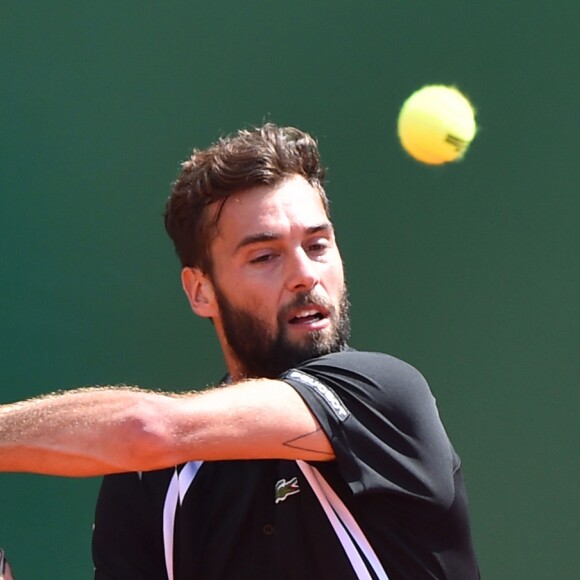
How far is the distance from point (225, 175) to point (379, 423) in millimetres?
768

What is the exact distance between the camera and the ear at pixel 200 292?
237 cm

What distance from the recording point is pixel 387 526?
181cm

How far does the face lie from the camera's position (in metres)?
2.10

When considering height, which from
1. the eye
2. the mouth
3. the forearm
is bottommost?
the forearm

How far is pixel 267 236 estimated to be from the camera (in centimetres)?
216

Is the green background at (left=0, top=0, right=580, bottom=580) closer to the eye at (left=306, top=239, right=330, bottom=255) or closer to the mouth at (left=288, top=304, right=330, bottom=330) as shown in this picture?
the eye at (left=306, top=239, right=330, bottom=255)

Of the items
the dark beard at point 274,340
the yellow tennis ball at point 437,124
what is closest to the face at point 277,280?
the dark beard at point 274,340

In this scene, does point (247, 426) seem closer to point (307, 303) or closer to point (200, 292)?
point (307, 303)

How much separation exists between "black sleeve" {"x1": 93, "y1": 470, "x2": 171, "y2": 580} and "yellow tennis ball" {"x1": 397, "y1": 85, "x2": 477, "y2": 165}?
3.90ft

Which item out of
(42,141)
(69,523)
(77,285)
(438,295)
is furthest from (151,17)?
(69,523)

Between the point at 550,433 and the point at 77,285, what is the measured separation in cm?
136

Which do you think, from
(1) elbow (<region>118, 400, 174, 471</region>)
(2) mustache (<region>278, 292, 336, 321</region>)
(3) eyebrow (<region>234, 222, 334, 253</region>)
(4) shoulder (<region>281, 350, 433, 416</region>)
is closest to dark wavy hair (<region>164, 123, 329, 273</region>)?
(3) eyebrow (<region>234, 222, 334, 253</region>)

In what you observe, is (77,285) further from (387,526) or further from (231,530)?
(387,526)

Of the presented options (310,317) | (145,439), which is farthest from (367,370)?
(145,439)
